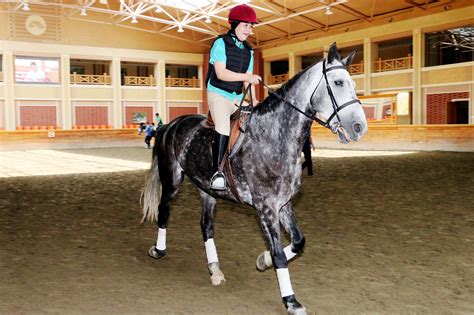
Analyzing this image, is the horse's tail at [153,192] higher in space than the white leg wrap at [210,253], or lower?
higher

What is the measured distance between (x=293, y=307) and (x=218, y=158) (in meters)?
1.31

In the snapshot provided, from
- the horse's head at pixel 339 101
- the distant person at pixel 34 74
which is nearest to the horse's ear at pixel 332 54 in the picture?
the horse's head at pixel 339 101

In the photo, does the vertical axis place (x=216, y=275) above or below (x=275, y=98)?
below

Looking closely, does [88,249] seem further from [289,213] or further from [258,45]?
[258,45]

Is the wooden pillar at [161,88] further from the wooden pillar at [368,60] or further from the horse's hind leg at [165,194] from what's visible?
the horse's hind leg at [165,194]

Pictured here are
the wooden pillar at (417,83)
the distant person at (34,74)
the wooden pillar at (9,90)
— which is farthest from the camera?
the distant person at (34,74)

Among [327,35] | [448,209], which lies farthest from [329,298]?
[327,35]

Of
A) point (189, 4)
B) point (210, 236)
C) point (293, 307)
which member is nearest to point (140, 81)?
point (189, 4)

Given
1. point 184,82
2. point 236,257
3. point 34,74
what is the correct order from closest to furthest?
point 236,257 < point 34,74 < point 184,82

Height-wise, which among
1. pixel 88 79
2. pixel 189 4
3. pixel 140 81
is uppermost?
pixel 189 4

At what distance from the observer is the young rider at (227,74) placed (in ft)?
12.7

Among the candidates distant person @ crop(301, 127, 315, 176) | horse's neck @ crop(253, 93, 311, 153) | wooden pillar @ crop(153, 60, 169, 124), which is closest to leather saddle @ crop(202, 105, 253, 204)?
horse's neck @ crop(253, 93, 311, 153)

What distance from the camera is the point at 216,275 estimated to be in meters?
4.25

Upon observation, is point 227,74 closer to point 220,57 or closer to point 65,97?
point 220,57
